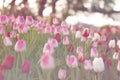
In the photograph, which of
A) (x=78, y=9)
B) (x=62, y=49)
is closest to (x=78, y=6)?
(x=78, y=9)

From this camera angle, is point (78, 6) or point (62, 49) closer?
point (62, 49)

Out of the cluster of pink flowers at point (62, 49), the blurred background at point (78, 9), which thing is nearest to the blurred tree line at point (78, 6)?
the blurred background at point (78, 9)

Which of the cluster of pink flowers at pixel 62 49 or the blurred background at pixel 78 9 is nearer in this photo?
the cluster of pink flowers at pixel 62 49

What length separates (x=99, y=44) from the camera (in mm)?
3883

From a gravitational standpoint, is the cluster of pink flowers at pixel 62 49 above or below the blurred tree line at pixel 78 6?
below

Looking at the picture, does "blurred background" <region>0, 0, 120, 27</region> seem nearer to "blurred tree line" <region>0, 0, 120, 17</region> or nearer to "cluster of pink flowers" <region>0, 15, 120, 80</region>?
"blurred tree line" <region>0, 0, 120, 17</region>

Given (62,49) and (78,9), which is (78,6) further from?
(62,49)

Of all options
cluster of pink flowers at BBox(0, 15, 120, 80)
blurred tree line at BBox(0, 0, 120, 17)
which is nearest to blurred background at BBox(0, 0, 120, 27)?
blurred tree line at BBox(0, 0, 120, 17)

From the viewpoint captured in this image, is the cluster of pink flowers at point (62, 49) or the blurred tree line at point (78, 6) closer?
the cluster of pink flowers at point (62, 49)

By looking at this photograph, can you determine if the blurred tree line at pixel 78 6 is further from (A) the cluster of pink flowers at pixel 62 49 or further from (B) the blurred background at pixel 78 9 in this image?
(A) the cluster of pink flowers at pixel 62 49

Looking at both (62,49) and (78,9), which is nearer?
(62,49)

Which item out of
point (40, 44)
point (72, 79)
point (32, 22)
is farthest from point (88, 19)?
point (72, 79)

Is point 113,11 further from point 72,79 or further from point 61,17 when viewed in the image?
point 72,79

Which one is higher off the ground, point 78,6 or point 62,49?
point 78,6
